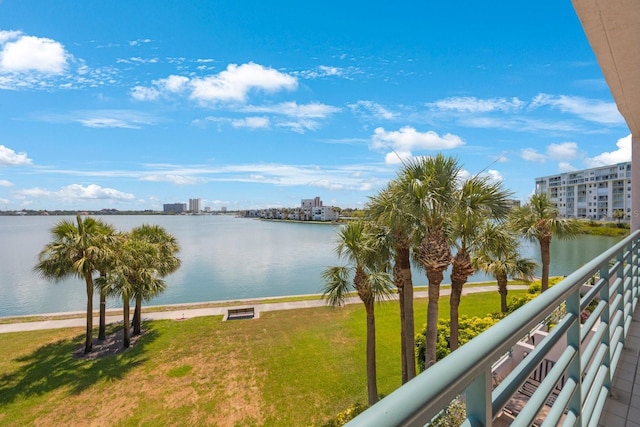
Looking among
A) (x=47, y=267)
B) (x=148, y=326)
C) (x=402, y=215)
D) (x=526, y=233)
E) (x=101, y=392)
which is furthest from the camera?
(x=148, y=326)

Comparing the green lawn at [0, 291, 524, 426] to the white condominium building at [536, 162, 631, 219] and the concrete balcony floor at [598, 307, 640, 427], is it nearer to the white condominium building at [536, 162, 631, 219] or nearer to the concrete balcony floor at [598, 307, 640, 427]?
the concrete balcony floor at [598, 307, 640, 427]

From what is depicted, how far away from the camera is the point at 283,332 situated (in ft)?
48.6

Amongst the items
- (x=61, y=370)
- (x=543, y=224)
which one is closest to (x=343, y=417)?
(x=61, y=370)

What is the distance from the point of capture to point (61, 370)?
11.7 meters

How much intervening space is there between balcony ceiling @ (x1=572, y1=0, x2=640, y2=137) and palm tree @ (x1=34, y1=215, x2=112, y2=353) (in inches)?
593

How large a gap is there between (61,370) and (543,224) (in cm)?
1930

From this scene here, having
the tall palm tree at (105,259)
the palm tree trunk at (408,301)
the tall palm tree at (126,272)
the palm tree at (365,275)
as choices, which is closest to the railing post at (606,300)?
the palm tree trunk at (408,301)

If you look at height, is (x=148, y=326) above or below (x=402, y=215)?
below

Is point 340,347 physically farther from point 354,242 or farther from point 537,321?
point 537,321

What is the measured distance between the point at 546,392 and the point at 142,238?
1786cm

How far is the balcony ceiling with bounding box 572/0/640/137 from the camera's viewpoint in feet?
7.25

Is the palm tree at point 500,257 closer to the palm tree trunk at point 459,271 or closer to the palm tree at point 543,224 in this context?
the palm tree at point 543,224

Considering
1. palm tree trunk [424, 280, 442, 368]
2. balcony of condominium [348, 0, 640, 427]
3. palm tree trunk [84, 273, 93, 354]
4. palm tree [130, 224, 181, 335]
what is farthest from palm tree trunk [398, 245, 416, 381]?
palm tree trunk [84, 273, 93, 354]

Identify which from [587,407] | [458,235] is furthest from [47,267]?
[587,407]
